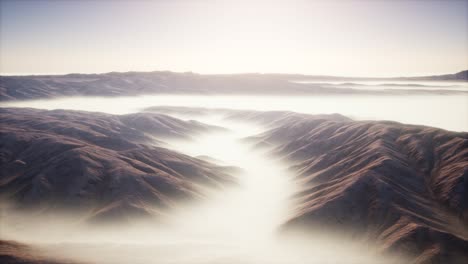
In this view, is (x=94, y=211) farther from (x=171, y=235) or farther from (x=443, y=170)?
(x=443, y=170)

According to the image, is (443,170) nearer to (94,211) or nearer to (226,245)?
(226,245)

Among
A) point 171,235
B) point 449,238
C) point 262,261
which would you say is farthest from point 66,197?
point 449,238

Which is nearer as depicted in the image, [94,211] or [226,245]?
[226,245]

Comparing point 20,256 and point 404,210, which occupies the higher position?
point 20,256

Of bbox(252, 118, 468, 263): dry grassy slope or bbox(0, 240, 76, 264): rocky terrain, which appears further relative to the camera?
bbox(252, 118, 468, 263): dry grassy slope

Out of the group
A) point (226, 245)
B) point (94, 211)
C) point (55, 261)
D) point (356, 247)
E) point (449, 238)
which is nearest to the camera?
point (55, 261)

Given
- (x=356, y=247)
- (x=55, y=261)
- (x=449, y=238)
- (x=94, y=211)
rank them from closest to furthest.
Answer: (x=55, y=261), (x=449, y=238), (x=356, y=247), (x=94, y=211)

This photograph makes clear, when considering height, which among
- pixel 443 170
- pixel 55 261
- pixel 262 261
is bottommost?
pixel 262 261

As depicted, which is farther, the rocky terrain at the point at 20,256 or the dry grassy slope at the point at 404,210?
the dry grassy slope at the point at 404,210

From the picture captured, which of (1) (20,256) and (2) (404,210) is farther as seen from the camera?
(2) (404,210)

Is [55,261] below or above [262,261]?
above
